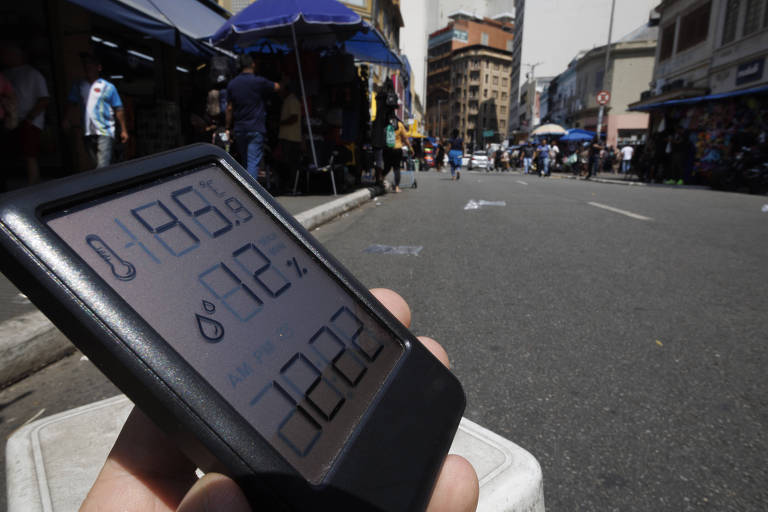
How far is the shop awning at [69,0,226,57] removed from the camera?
5.93m

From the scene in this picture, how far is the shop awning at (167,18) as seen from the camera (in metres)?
5.93

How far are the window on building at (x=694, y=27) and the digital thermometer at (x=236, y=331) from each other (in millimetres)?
27936

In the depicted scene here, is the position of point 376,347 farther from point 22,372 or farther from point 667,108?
point 667,108

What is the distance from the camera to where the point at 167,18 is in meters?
7.56

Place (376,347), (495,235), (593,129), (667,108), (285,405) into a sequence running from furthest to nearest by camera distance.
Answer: (593,129), (667,108), (495,235), (376,347), (285,405)

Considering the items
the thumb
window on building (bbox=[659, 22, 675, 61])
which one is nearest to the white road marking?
the thumb

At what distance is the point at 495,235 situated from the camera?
5.62 m

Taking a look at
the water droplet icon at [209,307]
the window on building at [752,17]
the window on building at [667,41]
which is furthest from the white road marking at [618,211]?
the window on building at [667,41]

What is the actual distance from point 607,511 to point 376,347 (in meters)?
0.96

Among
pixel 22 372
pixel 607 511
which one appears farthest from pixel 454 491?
pixel 22 372

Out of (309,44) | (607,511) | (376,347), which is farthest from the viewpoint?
(309,44)

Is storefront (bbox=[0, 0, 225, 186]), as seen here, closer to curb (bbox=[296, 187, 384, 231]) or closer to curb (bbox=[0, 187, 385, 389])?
curb (bbox=[296, 187, 384, 231])

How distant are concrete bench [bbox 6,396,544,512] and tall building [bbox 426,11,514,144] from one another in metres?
107

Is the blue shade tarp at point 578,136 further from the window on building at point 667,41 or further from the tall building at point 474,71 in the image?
the tall building at point 474,71
